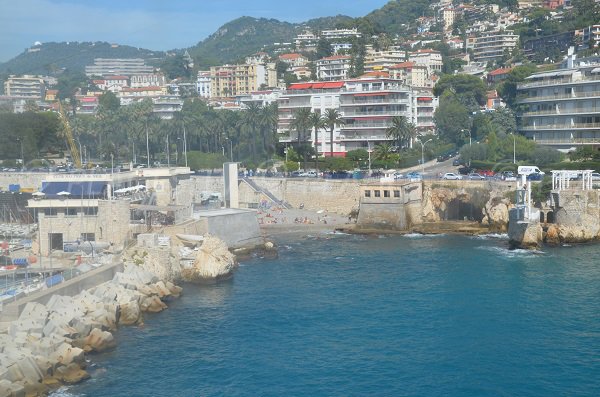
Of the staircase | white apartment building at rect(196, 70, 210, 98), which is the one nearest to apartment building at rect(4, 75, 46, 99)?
white apartment building at rect(196, 70, 210, 98)

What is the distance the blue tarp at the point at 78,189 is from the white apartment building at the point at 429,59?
10021 cm

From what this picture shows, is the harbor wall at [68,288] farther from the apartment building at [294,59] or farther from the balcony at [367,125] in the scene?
the apartment building at [294,59]

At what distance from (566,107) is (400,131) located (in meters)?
15.5

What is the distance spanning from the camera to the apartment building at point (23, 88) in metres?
196

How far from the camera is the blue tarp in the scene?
5288 centimetres

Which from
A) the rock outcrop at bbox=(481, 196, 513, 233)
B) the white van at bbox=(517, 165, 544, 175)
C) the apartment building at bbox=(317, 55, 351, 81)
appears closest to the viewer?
the white van at bbox=(517, 165, 544, 175)

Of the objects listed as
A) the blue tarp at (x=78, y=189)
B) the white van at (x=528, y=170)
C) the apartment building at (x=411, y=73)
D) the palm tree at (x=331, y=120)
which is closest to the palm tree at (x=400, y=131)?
the palm tree at (x=331, y=120)

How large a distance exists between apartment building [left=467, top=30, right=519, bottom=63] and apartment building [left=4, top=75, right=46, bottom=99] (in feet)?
346

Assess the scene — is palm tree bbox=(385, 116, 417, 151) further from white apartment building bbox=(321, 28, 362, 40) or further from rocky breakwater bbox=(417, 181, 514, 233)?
white apartment building bbox=(321, 28, 362, 40)

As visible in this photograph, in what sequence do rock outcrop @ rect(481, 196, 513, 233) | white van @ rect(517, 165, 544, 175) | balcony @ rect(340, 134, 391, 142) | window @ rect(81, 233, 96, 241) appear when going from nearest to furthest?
1. window @ rect(81, 233, 96, 241)
2. white van @ rect(517, 165, 544, 175)
3. rock outcrop @ rect(481, 196, 513, 233)
4. balcony @ rect(340, 134, 391, 142)

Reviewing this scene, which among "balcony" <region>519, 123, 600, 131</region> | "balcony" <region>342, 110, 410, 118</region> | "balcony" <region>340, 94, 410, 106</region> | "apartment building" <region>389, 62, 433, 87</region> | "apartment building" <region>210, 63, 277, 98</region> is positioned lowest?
"balcony" <region>519, 123, 600, 131</region>

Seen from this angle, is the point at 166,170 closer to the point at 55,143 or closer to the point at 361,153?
the point at 361,153

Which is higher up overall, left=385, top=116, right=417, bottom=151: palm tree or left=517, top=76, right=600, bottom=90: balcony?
left=517, top=76, right=600, bottom=90: balcony

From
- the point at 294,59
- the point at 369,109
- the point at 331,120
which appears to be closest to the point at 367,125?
the point at 369,109
